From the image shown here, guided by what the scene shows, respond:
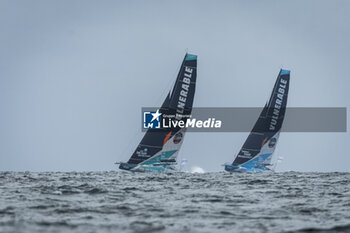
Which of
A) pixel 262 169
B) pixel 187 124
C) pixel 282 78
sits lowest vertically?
pixel 262 169

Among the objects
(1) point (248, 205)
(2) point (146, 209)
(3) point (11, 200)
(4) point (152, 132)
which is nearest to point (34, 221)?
(2) point (146, 209)

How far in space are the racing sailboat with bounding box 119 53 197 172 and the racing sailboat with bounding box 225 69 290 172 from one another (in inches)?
547

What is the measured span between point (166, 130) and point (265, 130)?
A: 16.9 metres

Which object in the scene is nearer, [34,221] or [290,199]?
[34,221]

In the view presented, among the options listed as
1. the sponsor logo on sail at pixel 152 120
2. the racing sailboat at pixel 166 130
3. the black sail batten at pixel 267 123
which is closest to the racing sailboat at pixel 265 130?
the black sail batten at pixel 267 123

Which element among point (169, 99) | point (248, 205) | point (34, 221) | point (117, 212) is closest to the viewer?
point (34, 221)

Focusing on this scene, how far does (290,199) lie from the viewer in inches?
856

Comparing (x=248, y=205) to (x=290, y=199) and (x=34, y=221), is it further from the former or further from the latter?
(x=34, y=221)

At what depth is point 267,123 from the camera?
7062 cm

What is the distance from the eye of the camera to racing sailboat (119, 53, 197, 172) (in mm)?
57531

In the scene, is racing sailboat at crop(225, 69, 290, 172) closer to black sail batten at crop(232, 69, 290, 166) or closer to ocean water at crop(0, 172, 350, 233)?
black sail batten at crop(232, 69, 290, 166)

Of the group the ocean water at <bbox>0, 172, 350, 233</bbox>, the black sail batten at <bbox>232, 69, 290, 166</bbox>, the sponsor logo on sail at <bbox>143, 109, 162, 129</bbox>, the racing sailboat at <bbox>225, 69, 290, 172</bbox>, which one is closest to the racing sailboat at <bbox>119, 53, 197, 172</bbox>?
the sponsor logo on sail at <bbox>143, 109, 162, 129</bbox>

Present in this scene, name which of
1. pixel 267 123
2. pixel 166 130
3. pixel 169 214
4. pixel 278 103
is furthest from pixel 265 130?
pixel 169 214

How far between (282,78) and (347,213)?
5560 centimetres
